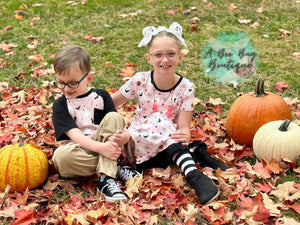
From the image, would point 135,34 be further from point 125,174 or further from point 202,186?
point 202,186

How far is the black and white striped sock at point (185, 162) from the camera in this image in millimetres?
2976

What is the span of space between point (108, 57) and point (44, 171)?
3189 millimetres

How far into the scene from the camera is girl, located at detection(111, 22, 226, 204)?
3.10m

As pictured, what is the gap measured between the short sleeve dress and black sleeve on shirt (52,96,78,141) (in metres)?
0.60

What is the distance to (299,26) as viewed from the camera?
6434mm

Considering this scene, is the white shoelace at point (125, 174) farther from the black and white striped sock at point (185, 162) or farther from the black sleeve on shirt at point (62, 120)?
the black sleeve on shirt at point (62, 120)

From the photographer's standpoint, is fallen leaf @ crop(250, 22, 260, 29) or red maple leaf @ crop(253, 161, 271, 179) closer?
red maple leaf @ crop(253, 161, 271, 179)

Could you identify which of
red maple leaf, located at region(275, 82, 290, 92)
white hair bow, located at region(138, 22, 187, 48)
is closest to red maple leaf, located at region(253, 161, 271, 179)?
white hair bow, located at region(138, 22, 187, 48)

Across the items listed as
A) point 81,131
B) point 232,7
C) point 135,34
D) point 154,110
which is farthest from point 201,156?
point 232,7

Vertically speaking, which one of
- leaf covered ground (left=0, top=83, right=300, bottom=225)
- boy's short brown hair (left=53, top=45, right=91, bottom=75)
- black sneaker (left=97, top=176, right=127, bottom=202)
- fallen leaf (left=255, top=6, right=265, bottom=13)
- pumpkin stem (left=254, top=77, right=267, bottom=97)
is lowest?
leaf covered ground (left=0, top=83, right=300, bottom=225)

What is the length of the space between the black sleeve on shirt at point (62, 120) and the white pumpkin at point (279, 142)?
5.44 ft

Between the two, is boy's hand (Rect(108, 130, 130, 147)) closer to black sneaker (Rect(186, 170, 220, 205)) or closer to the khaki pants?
the khaki pants

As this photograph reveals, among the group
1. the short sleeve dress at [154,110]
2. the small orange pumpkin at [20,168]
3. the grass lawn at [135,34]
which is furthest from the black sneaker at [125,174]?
the grass lawn at [135,34]

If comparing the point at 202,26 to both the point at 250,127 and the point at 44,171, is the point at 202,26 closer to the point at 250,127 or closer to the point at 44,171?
the point at 250,127
